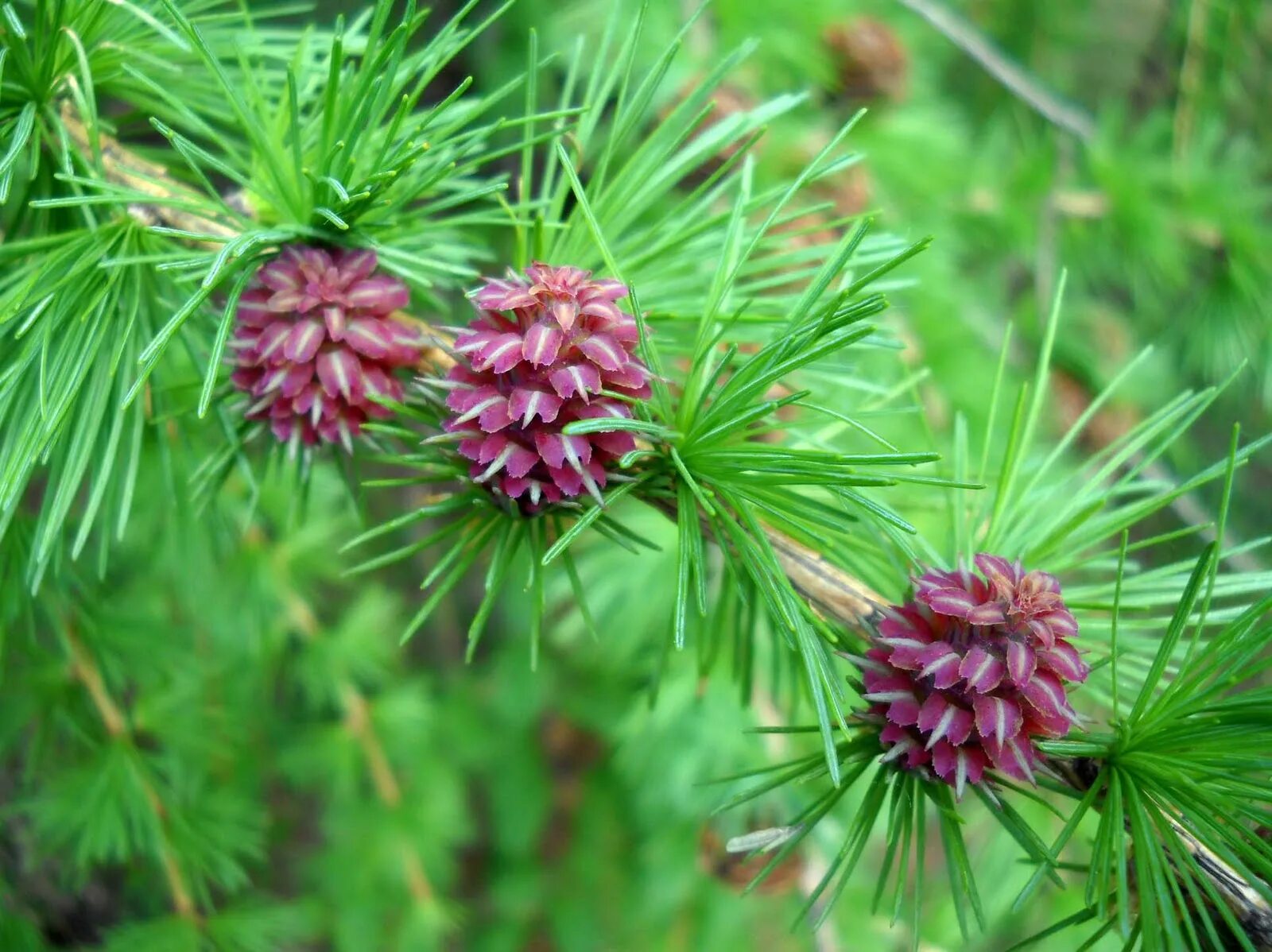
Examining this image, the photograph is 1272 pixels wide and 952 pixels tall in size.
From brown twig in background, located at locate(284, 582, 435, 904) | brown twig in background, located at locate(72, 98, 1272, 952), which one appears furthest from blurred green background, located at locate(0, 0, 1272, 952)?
brown twig in background, located at locate(72, 98, 1272, 952)

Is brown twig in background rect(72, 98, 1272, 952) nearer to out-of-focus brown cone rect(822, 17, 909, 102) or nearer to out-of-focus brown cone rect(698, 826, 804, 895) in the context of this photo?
out-of-focus brown cone rect(698, 826, 804, 895)

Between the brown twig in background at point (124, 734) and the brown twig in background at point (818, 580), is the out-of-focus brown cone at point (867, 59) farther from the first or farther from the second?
the brown twig in background at point (124, 734)

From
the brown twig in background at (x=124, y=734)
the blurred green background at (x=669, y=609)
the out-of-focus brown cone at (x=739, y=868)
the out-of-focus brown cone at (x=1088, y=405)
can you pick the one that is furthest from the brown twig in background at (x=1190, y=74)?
the brown twig in background at (x=124, y=734)

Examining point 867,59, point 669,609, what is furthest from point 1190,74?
point 669,609

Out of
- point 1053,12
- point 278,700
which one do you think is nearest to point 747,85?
point 1053,12

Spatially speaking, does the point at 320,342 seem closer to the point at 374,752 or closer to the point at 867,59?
the point at 374,752

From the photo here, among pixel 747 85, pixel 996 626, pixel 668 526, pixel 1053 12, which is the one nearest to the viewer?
pixel 996 626

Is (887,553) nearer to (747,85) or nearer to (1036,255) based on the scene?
(747,85)
